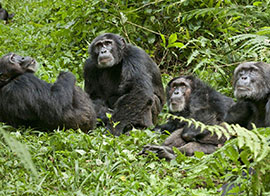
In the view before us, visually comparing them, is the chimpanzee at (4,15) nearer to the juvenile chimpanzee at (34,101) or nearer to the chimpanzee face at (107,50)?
the chimpanzee face at (107,50)

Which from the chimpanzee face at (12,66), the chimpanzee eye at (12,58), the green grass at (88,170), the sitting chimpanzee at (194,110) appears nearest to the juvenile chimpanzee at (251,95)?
the sitting chimpanzee at (194,110)

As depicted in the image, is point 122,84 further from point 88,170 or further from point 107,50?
point 88,170

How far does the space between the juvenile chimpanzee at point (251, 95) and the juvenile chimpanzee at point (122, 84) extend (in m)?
2.21

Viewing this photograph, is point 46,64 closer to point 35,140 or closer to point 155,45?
point 155,45

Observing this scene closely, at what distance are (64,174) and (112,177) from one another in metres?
0.57

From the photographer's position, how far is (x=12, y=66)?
25.9 feet

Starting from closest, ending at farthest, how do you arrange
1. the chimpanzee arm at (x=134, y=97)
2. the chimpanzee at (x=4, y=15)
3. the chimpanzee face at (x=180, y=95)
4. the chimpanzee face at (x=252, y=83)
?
the chimpanzee face at (x=252, y=83), the chimpanzee face at (x=180, y=95), the chimpanzee arm at (x=134, y=97), the chimpanzee at (x=4, y=15)

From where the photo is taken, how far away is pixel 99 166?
19.7 feet

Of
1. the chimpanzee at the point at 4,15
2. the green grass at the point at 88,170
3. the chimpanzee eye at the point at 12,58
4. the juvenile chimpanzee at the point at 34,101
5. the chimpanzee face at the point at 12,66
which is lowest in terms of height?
the green grass at the point at 88,170

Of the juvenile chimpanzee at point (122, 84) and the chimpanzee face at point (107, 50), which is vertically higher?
the chimpanzee face at point (107, 50)

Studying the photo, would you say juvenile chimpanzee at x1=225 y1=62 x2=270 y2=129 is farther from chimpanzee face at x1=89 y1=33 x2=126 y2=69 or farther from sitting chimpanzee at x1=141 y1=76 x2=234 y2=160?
chimpanzee face at x1=89 y1=33 x2=126 y2=69

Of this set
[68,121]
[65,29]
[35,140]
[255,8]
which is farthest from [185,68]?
[35,140]

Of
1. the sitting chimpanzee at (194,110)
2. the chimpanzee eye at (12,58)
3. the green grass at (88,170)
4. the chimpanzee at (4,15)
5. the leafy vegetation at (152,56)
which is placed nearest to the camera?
the leafy vegetation at (152,56)

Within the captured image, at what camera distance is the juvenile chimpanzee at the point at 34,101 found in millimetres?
7625
